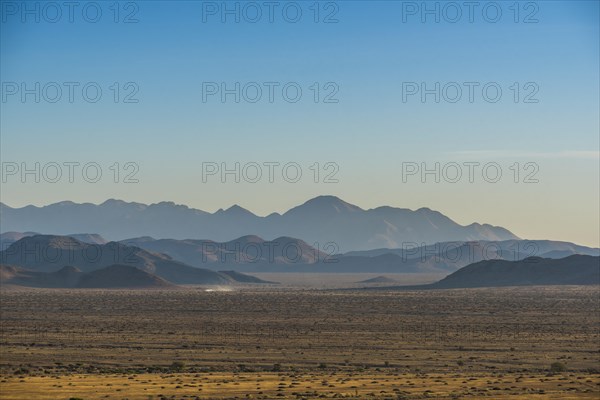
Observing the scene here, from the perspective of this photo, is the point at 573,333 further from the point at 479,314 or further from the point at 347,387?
the point at 347,387

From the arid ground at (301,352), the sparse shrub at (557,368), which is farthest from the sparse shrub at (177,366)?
the sparse shrub at (557,368)

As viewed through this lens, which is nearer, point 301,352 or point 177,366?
point 177,366

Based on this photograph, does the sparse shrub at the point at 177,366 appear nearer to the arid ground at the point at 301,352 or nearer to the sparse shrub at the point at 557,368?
the arid ground at the point at 301,352

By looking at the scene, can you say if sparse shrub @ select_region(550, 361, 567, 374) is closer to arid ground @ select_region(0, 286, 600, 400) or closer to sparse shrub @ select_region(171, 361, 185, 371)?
arid ground @ select_region(0, 286, 600, 400)

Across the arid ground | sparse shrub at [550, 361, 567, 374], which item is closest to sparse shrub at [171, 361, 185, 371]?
the arid ground

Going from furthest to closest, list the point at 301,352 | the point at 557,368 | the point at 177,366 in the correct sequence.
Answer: the point at 301,352
the point at 177,366
the point at 557,368

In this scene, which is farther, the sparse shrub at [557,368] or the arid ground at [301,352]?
the sparse shrub at [557,368]

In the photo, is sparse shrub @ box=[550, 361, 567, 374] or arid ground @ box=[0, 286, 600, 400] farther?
sparse shrub @ box=[550, 361, 567, 374]

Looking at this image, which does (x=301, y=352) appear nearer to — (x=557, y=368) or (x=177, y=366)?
(x=177, y=366)

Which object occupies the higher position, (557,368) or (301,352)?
(301,352)

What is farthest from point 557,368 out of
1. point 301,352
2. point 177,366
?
point 177,366
